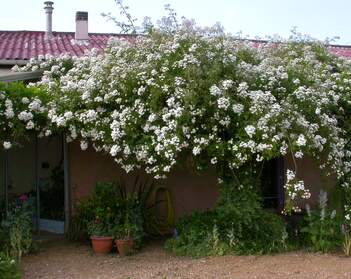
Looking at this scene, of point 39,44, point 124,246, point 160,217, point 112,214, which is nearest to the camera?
point 124,246

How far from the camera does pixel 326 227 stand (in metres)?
8.80

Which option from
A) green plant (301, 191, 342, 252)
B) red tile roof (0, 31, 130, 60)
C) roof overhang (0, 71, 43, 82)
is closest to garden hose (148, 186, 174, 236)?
green plant (301, 191, 342, 252)

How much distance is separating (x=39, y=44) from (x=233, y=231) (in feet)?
23.5

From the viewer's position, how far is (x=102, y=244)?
9055mm

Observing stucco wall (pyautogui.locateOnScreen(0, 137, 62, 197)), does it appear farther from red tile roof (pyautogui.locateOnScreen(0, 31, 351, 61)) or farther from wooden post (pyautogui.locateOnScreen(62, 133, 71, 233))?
red tile roof (pyautogui.locateOnScreen(0, 31, 351, 61))

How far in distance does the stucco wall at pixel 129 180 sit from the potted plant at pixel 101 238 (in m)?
1.54

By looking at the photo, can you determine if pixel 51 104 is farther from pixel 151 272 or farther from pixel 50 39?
pixel 50 39

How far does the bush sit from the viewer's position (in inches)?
339

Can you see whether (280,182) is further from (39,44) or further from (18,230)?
(39,44)

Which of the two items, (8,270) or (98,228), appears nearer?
(8,270)

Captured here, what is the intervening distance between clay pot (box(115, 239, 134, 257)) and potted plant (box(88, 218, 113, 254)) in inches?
6.7

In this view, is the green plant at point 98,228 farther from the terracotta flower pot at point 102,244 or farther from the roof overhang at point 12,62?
the roof overhang at point 12,62

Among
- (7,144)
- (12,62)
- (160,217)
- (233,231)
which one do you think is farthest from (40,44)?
(233,231)

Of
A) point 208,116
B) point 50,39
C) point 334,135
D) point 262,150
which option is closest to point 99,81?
point 208,116
